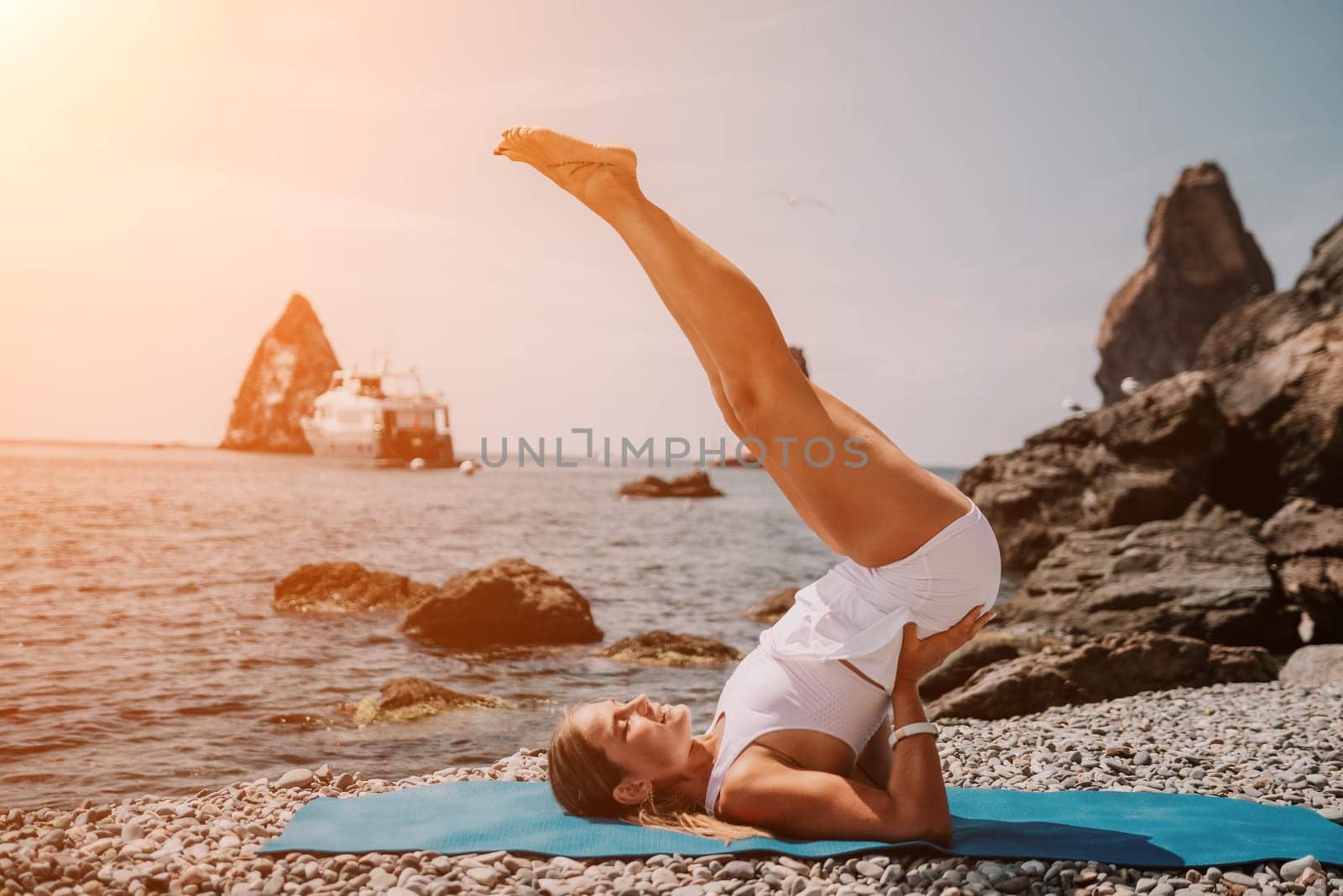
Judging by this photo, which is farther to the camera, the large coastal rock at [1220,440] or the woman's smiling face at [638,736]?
the large coastal rock at [1220,440]

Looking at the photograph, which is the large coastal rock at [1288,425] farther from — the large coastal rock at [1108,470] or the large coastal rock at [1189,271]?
the large coastal rock at [1189,271]

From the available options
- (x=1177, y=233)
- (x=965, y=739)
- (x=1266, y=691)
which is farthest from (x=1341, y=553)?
(x=1177, y=233)

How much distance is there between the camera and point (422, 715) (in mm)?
7238

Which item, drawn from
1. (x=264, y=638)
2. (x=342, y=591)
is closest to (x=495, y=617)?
(x=264, y=638)

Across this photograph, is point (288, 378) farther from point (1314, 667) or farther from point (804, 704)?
point (804, 704)

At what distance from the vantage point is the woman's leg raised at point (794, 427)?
286 cm

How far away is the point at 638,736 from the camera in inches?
124

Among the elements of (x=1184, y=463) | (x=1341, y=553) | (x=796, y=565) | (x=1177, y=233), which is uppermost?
(x=1177, y=233)

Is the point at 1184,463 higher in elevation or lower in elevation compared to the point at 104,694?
higher

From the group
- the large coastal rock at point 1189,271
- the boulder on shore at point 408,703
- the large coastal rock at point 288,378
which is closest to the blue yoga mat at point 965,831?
the boulder on shore at point 408,703

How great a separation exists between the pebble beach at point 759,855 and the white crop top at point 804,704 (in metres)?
0.39

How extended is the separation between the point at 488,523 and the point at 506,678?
2359 centimetres

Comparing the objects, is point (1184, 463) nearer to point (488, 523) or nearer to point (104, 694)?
point (104, 694)

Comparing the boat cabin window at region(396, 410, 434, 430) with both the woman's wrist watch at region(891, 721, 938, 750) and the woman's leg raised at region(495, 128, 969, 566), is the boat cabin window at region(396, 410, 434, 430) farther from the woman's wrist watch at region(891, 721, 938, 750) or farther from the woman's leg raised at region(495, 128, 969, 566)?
the woman's wrist watch at region(891, 721, 938, 750)
